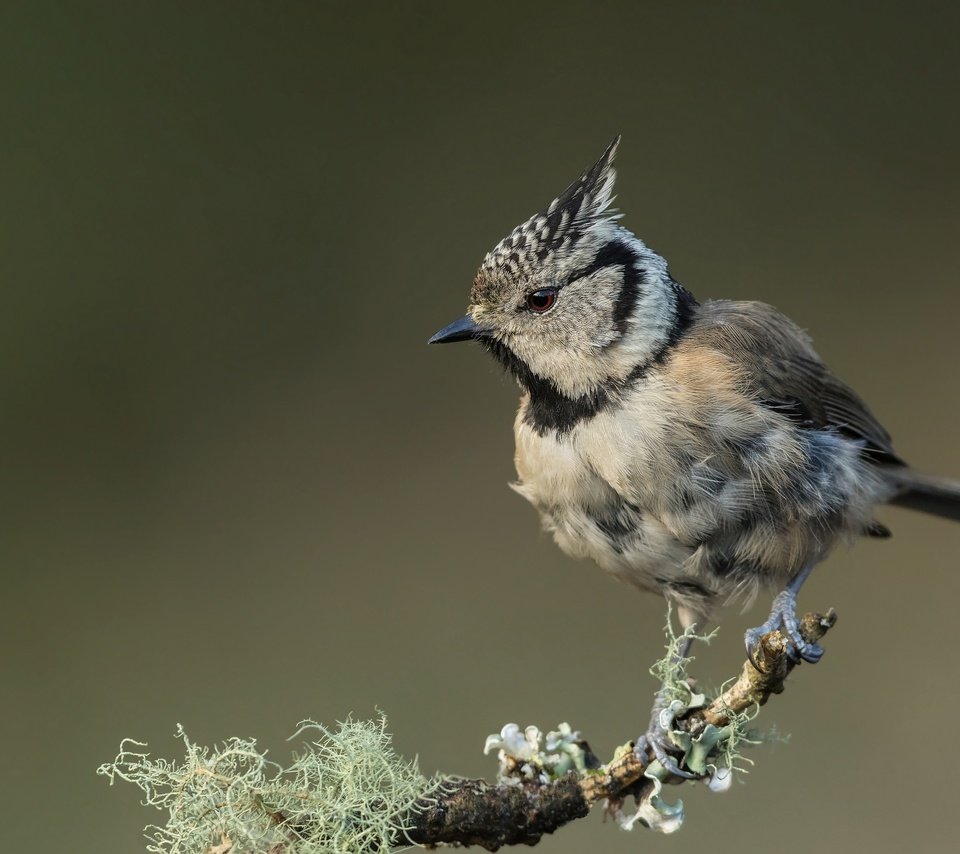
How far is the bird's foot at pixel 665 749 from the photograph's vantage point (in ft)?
5.17

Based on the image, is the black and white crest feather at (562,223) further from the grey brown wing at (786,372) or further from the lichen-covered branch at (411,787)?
the lichen-covered branch at (411,787)

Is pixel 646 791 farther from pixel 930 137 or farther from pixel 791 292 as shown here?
pixel 930 137

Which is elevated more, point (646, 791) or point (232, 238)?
point (232, 238)

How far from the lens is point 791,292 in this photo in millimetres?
4457

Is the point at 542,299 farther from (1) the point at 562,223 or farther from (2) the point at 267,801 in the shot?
(2) the point at 267,801

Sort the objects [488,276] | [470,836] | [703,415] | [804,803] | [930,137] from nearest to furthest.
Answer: [470,836], [703,415], [488,276], [804,803], [930,137]

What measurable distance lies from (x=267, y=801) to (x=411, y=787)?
0.17m

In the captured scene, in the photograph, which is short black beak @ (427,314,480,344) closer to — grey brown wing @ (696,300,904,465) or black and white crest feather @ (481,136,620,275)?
black and white crest feather @ (481,136,620,275)

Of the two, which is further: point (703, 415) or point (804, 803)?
point (804, 803)

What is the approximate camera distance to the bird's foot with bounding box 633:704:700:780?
5.17ft

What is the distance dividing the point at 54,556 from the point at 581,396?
9.32 ft

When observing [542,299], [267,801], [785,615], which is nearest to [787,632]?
[785,615]

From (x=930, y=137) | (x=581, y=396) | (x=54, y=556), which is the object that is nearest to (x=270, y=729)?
(x=54, y=556)

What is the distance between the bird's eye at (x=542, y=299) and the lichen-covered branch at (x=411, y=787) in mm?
781
